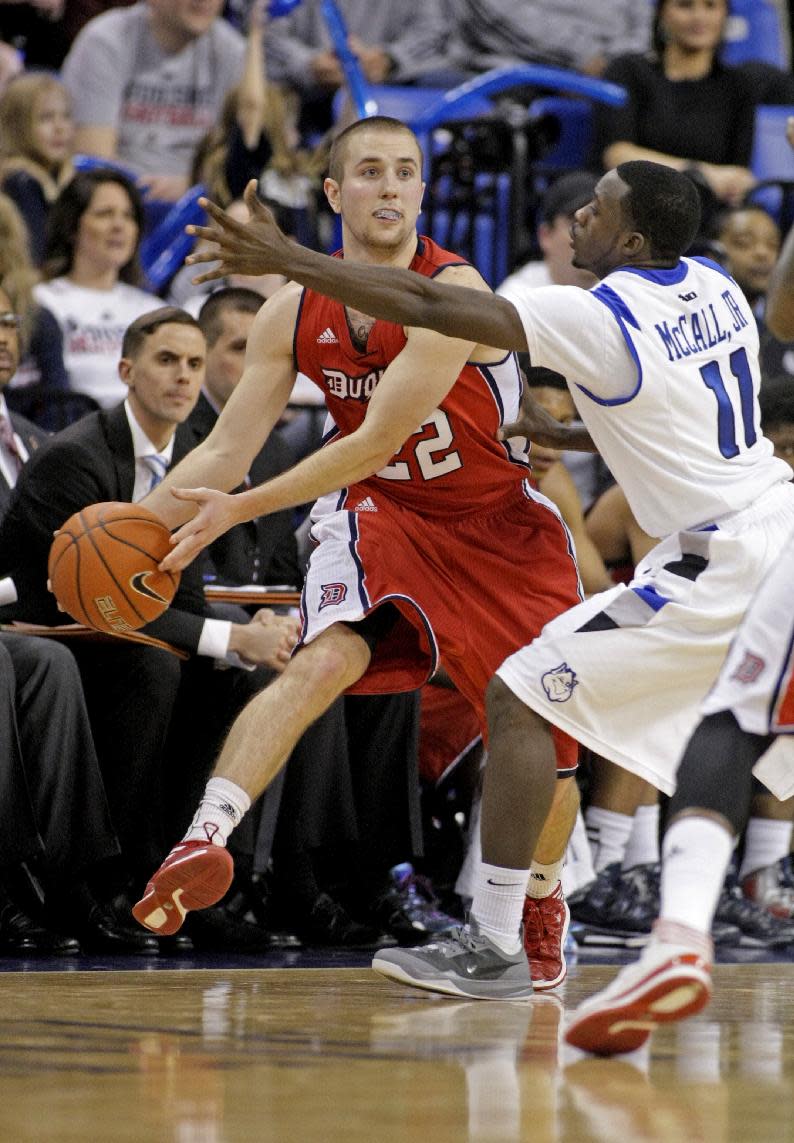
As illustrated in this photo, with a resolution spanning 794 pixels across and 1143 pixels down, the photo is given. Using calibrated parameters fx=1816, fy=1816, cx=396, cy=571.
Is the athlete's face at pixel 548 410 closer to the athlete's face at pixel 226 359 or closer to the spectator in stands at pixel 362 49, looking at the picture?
the athlete's face at pixel 226 359

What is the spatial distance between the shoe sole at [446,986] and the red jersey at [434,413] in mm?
1227

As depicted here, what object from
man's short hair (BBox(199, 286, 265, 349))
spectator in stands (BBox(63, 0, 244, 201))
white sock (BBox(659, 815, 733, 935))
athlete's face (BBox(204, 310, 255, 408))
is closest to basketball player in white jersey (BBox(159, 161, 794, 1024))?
white sock (BBox(659, 815, 733, 935))

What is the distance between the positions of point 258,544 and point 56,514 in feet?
3.18

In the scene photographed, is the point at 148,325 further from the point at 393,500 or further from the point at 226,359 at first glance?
the point at 393,500

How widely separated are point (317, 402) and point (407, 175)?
9.43 feet

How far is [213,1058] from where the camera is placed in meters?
3.11

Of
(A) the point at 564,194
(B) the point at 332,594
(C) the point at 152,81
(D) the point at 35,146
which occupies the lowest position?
(B) the point at 332,594

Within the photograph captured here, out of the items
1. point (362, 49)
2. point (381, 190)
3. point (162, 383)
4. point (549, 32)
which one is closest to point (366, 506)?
point (381, 190)

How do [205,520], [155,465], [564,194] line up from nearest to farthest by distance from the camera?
[205,520]
[155,465]
[564,194]

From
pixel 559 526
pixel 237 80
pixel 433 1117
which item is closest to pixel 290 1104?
pixel 433 1117

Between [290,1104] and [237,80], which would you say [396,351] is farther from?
[237,80]

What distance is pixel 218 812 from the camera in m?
4.26

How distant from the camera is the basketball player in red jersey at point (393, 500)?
4457mm

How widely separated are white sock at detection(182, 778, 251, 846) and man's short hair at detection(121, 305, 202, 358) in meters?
2.19
